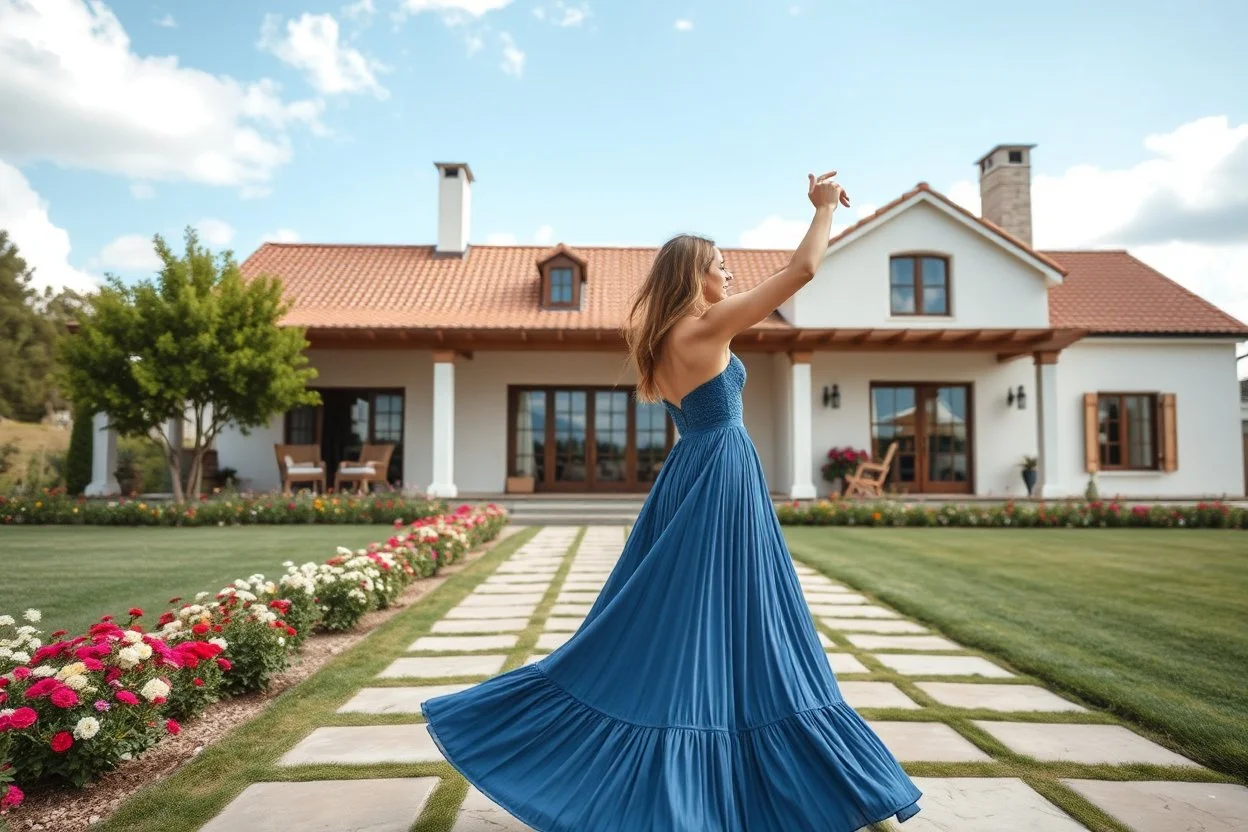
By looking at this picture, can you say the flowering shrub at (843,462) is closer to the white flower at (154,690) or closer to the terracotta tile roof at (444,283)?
the terracotta tile roof at (444,283)

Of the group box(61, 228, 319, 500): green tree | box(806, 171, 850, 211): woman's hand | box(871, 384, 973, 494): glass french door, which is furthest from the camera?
box(871, 384, 973, 494): glass french door

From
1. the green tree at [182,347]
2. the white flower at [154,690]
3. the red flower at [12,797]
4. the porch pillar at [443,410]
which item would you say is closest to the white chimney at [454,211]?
the porch pillar at [443,410]

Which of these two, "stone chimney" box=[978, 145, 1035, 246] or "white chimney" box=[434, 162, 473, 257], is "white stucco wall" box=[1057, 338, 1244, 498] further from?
"white chimney" box=[434, 162, 473, 257]

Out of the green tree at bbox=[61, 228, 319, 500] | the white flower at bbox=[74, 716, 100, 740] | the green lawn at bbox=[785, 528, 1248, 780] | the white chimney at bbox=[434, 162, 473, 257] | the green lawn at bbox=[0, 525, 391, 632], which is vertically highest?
the white chimney at bbox=[434, 162, 473, 257]

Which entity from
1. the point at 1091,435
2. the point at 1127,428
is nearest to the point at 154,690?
the point at 1091,435

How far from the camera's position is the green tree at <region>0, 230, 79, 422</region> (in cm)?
2845

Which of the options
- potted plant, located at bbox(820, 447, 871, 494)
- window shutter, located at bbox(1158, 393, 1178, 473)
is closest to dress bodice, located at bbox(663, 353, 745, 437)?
potted plant, located at bbox(820, 447, 871, 494)

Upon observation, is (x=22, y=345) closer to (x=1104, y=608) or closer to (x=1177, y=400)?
(x=1104, y=608)

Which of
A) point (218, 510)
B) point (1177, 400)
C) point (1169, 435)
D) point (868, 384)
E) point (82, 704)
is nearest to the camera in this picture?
point (82, 704)

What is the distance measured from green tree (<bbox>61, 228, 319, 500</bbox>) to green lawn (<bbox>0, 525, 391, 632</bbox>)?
1.88m

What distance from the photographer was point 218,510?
10.6 m

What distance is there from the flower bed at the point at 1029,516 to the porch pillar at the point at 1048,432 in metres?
2.10

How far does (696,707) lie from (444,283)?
14.8 meters

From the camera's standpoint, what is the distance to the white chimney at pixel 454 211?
16.3 metres
